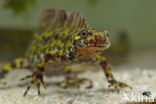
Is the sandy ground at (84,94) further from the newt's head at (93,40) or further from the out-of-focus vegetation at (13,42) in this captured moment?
the out-of-focus vegetation at (13,42)

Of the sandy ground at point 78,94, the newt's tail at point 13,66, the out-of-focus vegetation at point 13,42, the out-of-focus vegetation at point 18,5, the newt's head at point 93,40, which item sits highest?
the out-of-focus vegetation at point 18,5

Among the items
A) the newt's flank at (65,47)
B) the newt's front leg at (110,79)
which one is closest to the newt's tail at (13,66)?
the newt's flank at (65,47)

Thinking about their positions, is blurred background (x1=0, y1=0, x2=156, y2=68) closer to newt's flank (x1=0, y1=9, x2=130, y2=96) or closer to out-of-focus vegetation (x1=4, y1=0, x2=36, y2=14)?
out-of-focus vegetation (x1=4, y1=0, x2=36, y2=14)

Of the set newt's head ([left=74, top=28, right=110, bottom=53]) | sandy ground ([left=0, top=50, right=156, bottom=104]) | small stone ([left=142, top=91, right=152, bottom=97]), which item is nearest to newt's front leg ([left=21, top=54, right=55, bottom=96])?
sandy ground ([left=0, top=50, right=156, bottom=104])

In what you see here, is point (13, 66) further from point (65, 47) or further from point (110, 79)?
point (110, 79)

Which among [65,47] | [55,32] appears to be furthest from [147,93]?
[55,32]

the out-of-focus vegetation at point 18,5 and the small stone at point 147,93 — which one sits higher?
the out-of-focus vegetation at point 18,5
